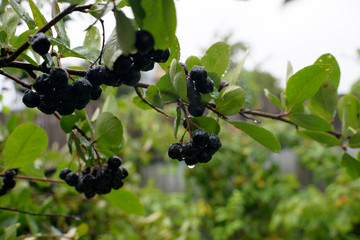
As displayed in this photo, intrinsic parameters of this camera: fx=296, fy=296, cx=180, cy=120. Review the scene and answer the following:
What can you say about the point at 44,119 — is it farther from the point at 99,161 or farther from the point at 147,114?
the point at 99,161

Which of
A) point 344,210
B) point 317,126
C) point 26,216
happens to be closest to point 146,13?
point 317,126

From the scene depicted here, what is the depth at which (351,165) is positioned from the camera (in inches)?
28.4

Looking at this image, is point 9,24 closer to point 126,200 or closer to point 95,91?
point 95,91

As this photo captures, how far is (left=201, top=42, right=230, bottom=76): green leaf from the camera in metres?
0.54

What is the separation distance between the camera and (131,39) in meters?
0.30

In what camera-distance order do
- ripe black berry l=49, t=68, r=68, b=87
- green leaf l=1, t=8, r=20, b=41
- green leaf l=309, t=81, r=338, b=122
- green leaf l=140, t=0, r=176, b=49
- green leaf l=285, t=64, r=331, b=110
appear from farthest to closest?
green leaf l=309, t=81, r=338, b=122 → green leaf l=285, t=64, r=331, b=110 → green leaf l=1, t=8, r=20, b=41 → ripe black berry l=49, t=68, r=68, b=87 → green leaf l=140, t=0, r=176, b=49

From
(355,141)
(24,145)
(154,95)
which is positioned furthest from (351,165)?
(24,145)

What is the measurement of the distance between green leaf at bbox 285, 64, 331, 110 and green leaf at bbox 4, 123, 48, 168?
53 cm

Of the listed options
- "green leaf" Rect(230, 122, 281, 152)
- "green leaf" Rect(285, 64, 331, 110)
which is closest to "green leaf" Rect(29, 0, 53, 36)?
"green leaf" Rect(230, 122, 281, 152)

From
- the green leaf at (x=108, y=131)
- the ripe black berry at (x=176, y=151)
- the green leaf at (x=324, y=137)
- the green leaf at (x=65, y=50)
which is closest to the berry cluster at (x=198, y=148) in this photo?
the ripe black berry at (x=176, y=151)

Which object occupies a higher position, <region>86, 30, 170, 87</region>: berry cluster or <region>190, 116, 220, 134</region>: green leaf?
<region>86, 30, 170, 87</region>: berry cluster

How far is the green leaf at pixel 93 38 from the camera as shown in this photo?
60 cm

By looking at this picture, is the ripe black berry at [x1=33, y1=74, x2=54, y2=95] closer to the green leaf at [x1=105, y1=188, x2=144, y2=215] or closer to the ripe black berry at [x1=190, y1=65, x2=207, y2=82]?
the ripe black berry at [x1=190, y1=65, x2=207, y2=82]

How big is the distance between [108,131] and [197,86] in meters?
0.19
